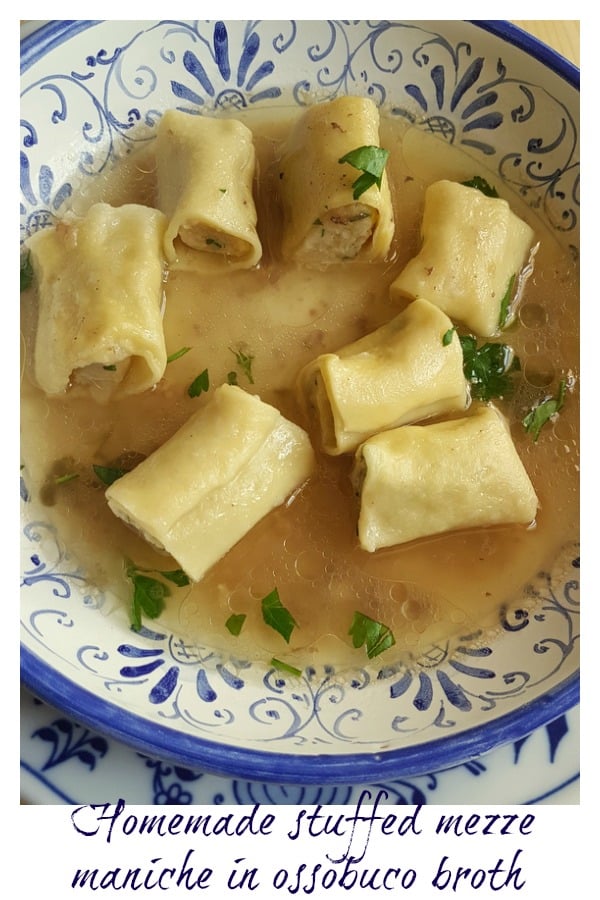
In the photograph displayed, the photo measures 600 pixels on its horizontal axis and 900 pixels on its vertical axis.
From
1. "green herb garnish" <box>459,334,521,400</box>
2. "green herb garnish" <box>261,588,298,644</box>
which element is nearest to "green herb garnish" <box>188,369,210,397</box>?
"green herb garnish" <box>261,588,298,644</box>

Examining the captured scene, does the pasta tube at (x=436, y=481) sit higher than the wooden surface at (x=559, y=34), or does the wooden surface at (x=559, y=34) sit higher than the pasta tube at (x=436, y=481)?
the wooden surface at (x=559, y=34)

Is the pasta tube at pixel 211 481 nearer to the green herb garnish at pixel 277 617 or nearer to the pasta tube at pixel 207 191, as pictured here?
the green herb garnish at pixel 277 617

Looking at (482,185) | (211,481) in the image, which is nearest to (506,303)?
(482,185)

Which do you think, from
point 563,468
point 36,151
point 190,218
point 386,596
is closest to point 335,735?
point 386,596

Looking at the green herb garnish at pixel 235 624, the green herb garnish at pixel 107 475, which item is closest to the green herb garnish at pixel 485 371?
the green herb garnish at pixel 235 624

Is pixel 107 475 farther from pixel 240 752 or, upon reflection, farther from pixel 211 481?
pixel 240 752

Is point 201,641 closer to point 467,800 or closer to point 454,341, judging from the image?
point 467,800
